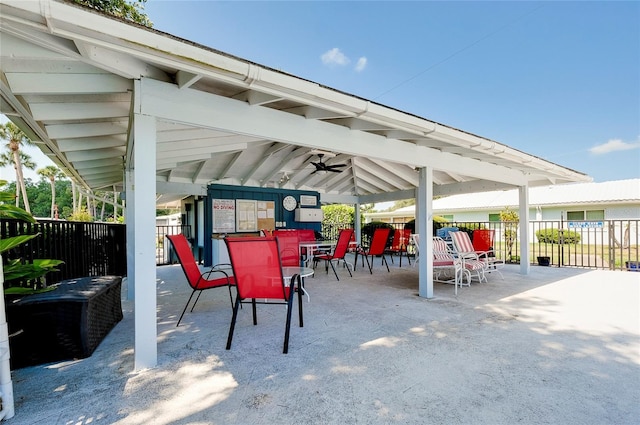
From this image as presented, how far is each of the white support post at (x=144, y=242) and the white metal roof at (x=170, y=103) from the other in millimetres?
263

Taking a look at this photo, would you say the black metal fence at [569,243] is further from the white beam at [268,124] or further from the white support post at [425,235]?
the white beam at [268,124]

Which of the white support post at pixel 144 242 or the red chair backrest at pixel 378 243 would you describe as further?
the red chair backrest at pixel 378 243

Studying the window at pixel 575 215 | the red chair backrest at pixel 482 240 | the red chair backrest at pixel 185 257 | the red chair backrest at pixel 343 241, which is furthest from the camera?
the window at pixel 575 215

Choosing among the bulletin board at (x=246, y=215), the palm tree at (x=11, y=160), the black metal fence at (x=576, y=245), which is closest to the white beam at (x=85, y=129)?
the bulletin board at (x=246, y=215)

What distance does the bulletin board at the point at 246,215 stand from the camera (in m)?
8.53

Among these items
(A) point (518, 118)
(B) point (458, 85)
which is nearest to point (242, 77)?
(B) point (458, 85)

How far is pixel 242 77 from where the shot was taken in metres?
2.23

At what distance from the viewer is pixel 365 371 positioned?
2199 mm

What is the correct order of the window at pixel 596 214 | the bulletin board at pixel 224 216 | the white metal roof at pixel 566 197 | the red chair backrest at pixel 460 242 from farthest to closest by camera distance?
the window at pixel 596 214 → the white metal roof at pixel 566 197 → the bulletin board at pixel 224 216 → the red chair backrest at pixel 460 242

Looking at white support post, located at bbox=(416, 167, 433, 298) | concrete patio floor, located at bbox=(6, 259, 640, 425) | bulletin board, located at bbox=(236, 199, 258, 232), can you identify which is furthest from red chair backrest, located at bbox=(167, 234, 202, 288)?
bulletin board, located at bbox=(236, 199, 258, 232)

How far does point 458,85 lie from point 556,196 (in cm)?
955

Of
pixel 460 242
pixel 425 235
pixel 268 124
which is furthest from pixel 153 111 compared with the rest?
pixel 460 242

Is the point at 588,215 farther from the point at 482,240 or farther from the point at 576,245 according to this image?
the point at 482,240

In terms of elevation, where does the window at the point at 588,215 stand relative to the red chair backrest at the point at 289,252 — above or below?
above
